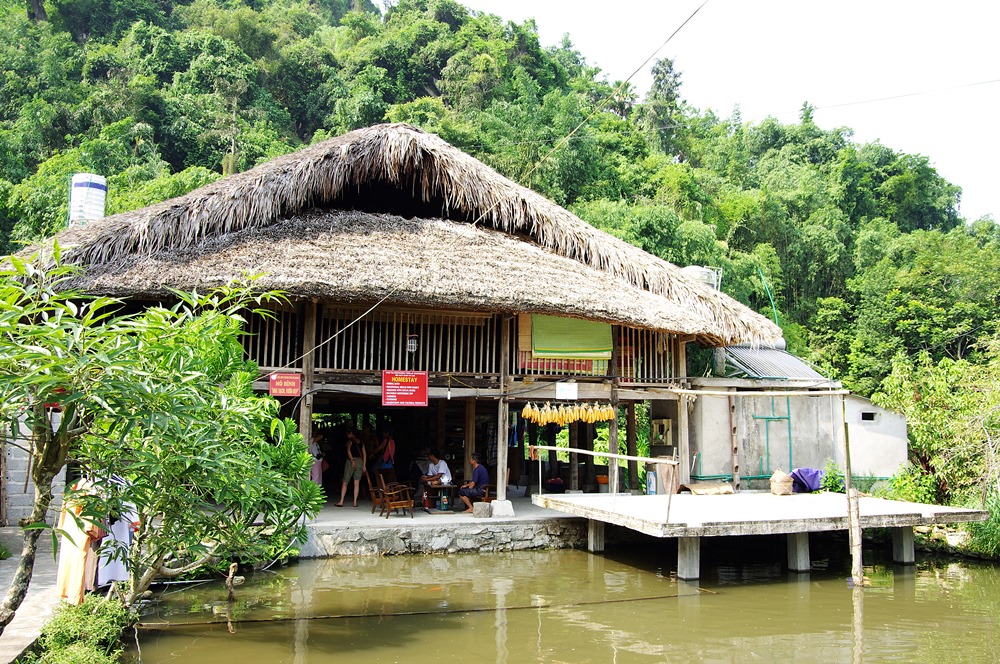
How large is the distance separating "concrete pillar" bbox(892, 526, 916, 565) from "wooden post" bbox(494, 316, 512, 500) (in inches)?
228

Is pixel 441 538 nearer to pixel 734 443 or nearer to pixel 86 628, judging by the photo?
pixel 86 628

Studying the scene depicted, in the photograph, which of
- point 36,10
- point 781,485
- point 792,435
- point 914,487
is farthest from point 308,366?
point 36,10

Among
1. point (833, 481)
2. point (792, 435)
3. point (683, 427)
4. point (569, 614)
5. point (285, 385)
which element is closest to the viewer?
point (569, 614)

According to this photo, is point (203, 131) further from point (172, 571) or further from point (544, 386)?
point (172, 571)

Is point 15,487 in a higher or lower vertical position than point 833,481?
higher

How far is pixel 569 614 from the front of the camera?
8047 millimetres

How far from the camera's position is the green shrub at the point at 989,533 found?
36.2 ft

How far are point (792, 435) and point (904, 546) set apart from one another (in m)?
3.51

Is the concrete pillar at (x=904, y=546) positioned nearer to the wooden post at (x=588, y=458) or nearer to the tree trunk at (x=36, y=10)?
the wooden post at (x=588, y=458)

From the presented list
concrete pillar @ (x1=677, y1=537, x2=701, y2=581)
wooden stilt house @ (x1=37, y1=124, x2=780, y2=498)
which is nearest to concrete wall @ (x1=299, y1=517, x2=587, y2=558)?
wooden stilt house @ (x1=37, y1=124, x2=780, y2=498)

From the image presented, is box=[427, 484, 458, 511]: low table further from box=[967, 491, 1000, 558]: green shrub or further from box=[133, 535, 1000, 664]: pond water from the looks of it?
box=[967, 491, 1000, 558]: green shrub

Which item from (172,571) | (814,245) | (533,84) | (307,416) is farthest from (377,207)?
(533,84)

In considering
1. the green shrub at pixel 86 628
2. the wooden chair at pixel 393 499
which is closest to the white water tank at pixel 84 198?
the wooden chair at pixel 393 499

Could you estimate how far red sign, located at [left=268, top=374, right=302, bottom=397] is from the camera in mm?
10781
